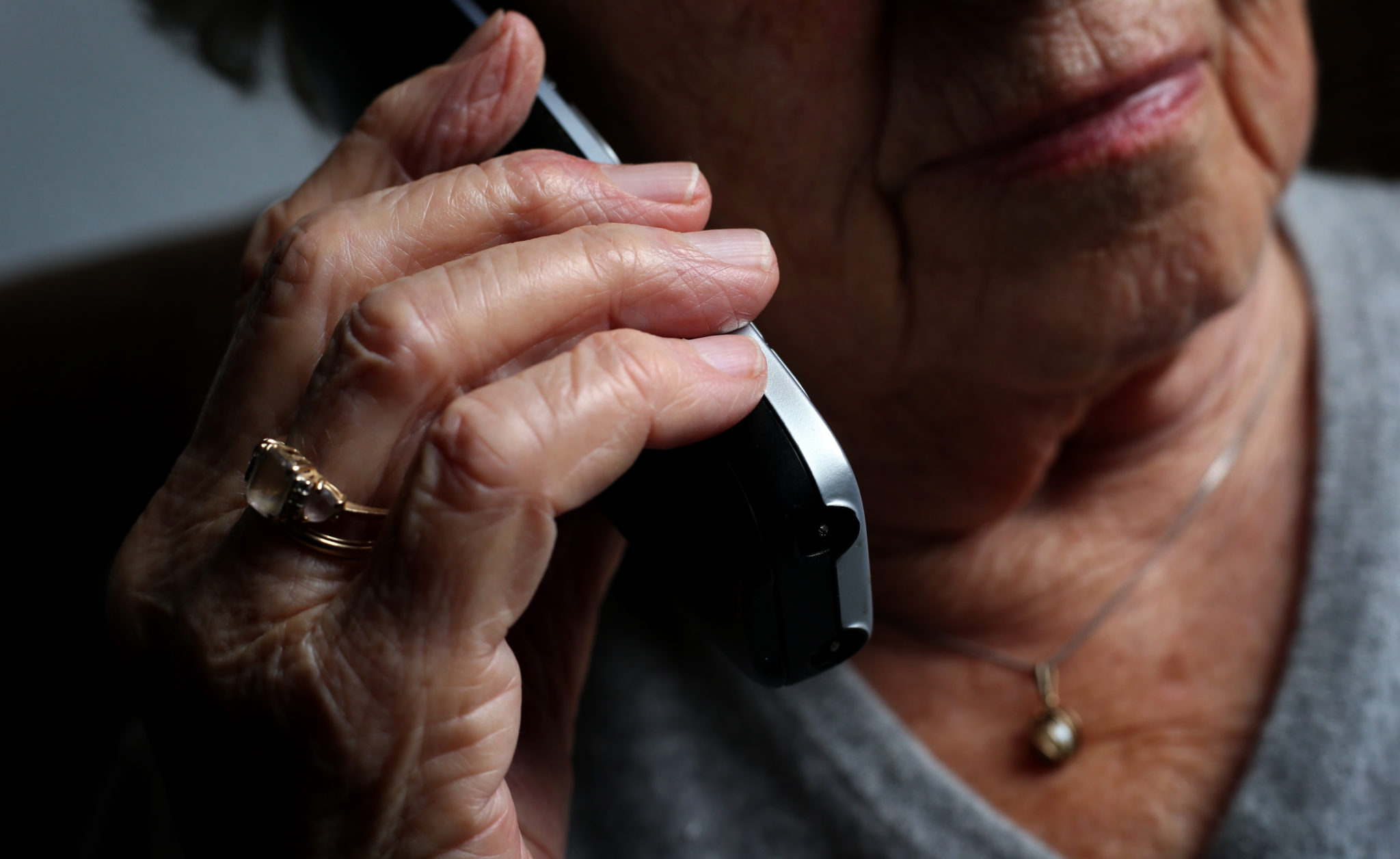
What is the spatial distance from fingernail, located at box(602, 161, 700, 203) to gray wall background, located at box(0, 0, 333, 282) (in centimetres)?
53

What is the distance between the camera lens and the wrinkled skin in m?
0.60

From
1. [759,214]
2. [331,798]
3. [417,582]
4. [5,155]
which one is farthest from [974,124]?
[5,155]

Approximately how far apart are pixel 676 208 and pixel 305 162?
0.65m

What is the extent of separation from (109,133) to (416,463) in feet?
2.19

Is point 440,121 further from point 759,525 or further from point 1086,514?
point 1086,514

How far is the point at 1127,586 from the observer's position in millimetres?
1135

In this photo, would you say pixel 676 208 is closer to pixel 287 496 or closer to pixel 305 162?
pixel 287 496

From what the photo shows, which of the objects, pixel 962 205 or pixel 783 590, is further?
pixel 962 205

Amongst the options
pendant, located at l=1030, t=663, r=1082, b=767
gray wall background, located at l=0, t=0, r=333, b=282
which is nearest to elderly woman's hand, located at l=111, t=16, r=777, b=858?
gray wall background, located at l=0, t=0, r=333, b=282

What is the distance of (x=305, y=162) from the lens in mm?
1146

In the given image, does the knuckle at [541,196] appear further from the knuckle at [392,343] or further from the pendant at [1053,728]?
the pendant at [1053,728]

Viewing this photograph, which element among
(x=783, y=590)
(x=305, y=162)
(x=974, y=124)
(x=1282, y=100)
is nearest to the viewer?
(x=783, y=590)

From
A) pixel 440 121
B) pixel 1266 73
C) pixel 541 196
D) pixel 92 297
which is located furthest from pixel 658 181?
pixel 92 297

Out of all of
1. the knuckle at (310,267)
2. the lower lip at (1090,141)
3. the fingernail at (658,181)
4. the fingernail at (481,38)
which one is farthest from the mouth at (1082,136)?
the knuckle at (310,267)
